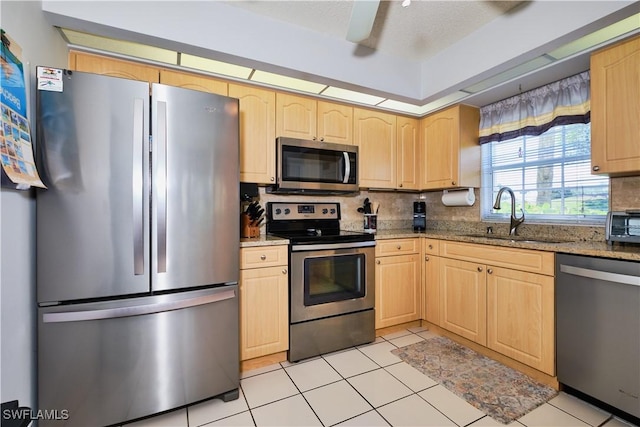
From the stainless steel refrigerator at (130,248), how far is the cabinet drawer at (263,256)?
0.30m

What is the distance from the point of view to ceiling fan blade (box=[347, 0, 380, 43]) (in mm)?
1483

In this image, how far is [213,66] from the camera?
7.19ft

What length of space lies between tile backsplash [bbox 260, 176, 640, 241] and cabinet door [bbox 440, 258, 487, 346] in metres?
0.64

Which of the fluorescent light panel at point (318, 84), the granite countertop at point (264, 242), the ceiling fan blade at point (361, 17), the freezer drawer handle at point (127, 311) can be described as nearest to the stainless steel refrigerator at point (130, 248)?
the freezer drawer handle at point (127, 311)

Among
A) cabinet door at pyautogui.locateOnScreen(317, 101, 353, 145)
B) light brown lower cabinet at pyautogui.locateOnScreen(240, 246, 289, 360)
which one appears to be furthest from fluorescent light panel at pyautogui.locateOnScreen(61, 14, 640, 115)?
light brown lower cabinet at pyautogui.locateOnScreen(240, 246, 289, 360)

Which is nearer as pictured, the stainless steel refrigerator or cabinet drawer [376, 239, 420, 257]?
the stainless steel refrigerator

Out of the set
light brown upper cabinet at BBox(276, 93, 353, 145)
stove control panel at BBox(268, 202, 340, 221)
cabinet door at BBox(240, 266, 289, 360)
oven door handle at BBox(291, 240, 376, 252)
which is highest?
light brown upper cabinet at BBox(276, 93, 353, 145)

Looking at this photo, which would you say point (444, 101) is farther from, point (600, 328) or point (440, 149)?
point (600, 328)

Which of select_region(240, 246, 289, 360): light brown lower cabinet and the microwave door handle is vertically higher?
the microwave door handle

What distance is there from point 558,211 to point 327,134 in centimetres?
206

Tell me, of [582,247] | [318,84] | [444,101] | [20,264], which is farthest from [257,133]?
[582,247]

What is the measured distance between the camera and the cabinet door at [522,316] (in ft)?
6.28

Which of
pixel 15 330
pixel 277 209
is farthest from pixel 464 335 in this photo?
pixel 15 330

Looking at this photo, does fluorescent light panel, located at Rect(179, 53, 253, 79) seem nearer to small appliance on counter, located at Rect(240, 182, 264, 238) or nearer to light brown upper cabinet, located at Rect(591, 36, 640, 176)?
small appliance on counter, located at Rect(240, 182, 264, 238)
